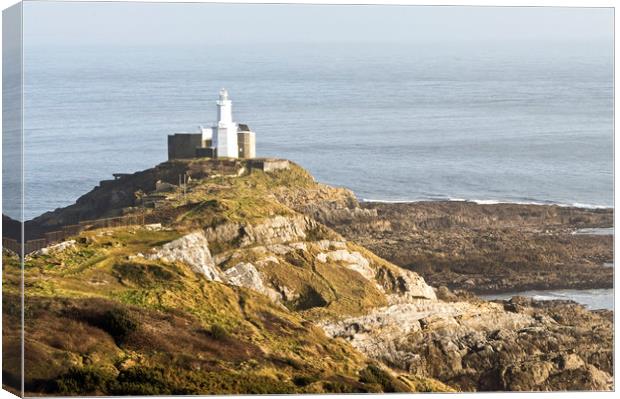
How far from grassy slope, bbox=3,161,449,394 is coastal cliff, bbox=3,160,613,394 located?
4cm

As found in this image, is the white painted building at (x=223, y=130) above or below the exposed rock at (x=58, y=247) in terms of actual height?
above

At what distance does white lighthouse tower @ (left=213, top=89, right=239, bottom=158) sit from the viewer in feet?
186

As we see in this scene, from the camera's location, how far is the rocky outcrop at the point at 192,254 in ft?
179

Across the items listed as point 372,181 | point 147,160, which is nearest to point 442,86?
point 372,181

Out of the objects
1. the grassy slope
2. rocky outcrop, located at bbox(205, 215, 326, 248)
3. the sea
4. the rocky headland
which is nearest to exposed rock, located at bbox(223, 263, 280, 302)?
the grassy slope

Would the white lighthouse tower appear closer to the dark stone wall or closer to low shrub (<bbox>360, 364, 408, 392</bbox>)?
the dark stone wall

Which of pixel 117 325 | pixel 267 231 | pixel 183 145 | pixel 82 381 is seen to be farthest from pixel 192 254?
pixel 82 381

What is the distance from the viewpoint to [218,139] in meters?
57.0

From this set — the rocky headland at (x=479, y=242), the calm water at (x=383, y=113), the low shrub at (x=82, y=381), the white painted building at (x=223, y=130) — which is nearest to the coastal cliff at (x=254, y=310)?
the low shrub at (x=82, y=381)

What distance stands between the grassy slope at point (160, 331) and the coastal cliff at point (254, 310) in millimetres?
36

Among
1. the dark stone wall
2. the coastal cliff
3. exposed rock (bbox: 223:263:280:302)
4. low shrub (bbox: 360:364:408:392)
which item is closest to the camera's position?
the coastal cliff

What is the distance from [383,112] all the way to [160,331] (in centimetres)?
752

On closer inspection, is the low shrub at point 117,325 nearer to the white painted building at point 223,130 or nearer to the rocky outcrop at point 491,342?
the rocky outcrop at point 491,342

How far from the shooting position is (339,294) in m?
56.4
